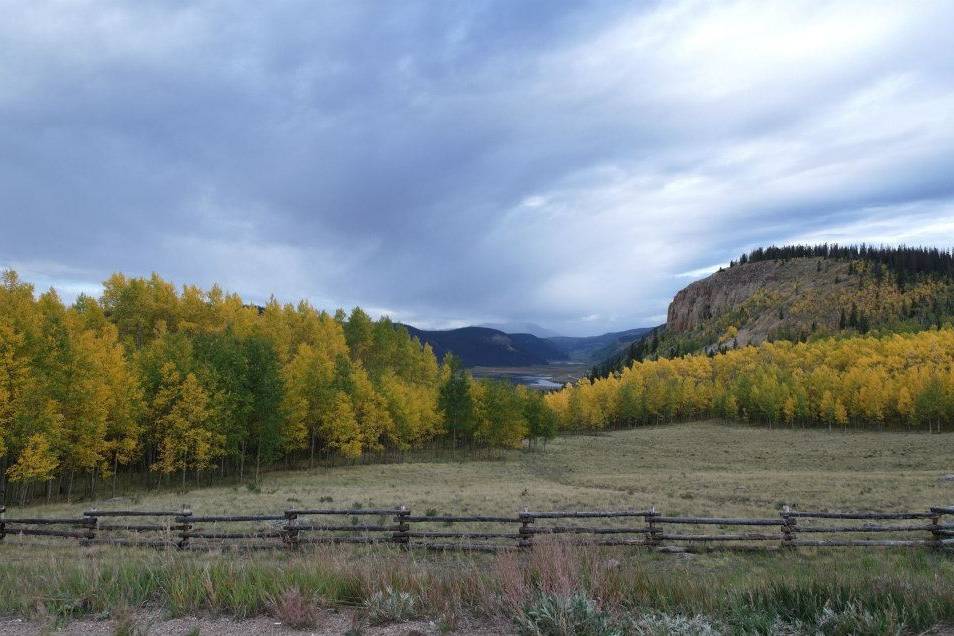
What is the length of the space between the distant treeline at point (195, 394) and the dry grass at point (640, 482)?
391 centimetres

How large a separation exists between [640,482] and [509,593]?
108ft

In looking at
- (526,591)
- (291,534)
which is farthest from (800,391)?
(526,591)

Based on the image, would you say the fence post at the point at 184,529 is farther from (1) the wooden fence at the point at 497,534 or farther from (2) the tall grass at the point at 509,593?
(2) the tall grass at the point at 509,593

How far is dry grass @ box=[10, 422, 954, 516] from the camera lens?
26.3 metres

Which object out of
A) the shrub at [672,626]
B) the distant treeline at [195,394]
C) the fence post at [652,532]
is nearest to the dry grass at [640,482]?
the distant treeline at [195,394]

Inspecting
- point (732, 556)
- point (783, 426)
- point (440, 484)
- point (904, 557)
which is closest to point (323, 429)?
point (440, 484)

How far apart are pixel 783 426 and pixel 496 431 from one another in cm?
7027

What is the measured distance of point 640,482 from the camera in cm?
3731

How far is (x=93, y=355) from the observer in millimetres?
34312

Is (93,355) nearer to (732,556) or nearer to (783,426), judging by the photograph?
(732,556)

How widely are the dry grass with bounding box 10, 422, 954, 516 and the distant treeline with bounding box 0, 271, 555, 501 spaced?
3911mm

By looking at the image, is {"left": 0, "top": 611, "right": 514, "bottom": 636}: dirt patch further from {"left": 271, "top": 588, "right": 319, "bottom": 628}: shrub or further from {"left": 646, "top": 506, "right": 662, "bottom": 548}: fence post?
{"left": 646, "top": 506, "right": 662, "bottom": 548}: fence post

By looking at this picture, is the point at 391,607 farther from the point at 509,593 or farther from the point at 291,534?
the point at 291,534

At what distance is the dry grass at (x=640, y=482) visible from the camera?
26.3 meters
